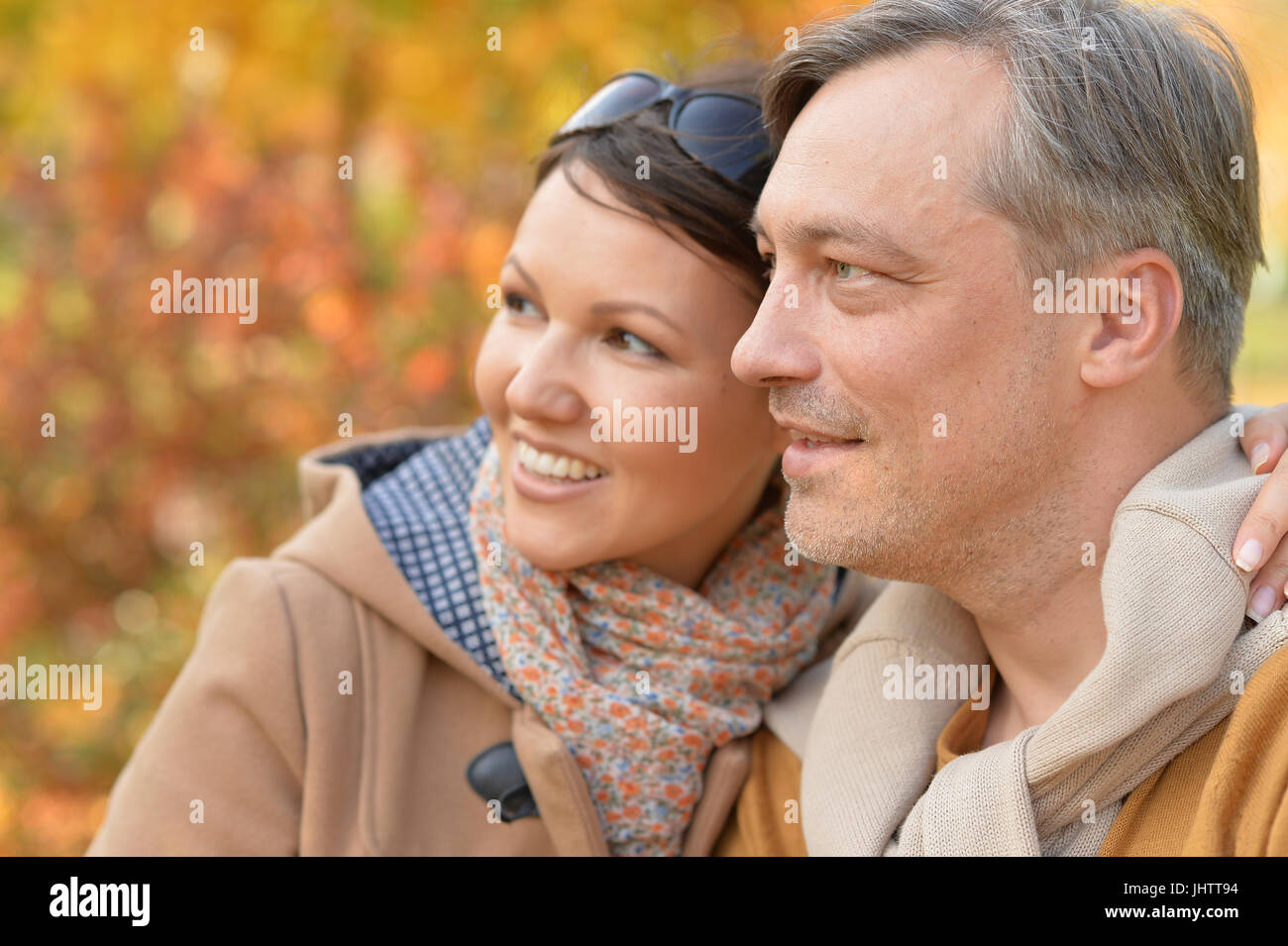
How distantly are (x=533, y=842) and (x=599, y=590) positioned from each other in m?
0.54

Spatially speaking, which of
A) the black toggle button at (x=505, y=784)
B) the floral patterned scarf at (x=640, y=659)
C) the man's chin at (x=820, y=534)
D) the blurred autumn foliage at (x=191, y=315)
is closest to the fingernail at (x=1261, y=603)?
the man's chin at (x=820, y=534)

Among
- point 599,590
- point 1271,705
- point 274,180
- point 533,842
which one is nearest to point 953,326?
point 1271,705

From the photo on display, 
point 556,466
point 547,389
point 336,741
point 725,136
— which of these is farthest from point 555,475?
point 725,136

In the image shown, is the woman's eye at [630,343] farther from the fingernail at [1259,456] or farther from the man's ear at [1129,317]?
the fingernail at [1259,456]

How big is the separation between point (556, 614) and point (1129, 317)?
129 cm

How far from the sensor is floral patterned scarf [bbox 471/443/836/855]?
2.77 meters

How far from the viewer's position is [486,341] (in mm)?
2893

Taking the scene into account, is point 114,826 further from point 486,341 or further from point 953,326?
point 953,326

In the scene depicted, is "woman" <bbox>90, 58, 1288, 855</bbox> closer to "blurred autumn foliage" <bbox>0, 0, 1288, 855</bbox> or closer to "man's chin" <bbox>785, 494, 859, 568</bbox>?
"man's chin" <bbox>785, 494, 859, 568</bbox>

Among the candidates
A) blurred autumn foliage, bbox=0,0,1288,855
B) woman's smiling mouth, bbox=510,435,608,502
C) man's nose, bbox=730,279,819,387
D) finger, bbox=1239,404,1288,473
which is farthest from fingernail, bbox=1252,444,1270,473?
blurred autumn foliage, bbox=0,0,1288,855

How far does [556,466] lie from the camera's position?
9.09 ft

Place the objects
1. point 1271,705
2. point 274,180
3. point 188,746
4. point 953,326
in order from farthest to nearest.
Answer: point 274,180
point 188,746
point 953,326
point 1271,705

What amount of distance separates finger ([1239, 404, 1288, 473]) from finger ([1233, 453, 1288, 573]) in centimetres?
14

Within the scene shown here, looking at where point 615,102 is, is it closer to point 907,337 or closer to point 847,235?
point 847,235
